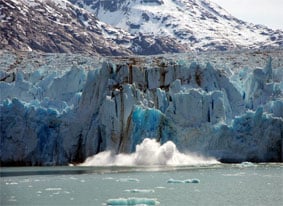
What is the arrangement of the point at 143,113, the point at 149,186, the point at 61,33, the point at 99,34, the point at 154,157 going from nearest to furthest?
the point at 149,186 → the point at 154,157 → the point at 143,113 → the point at 61,33 → the point at 99,34

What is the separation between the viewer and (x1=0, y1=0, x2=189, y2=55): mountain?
135375 millimetres

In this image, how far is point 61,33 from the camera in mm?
147125

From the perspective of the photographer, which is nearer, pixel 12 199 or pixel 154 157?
pixel 12 199

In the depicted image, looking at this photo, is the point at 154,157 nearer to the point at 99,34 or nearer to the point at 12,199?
the point at 12,199

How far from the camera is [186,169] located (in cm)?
4153

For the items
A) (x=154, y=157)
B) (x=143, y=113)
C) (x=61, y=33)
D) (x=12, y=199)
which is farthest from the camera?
(x=61, y=33)

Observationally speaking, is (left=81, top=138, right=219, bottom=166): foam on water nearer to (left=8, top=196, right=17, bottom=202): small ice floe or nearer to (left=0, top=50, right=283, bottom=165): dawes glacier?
(left=0, top=50, right=283, bottom=165): dawes glacier

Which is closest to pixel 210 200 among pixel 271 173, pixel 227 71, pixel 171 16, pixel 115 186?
pixel 115 186

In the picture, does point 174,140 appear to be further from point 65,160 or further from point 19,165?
point 19,165

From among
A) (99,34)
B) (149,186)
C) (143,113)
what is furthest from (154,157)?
(99,34)

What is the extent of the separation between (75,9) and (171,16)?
107 ft

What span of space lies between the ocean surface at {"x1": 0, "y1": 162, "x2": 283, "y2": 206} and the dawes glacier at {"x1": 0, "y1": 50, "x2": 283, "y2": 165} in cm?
255

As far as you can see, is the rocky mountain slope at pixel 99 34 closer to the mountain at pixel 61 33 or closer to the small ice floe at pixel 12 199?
the mountain at pixel 61 33

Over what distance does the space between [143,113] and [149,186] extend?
1518 centimetres
